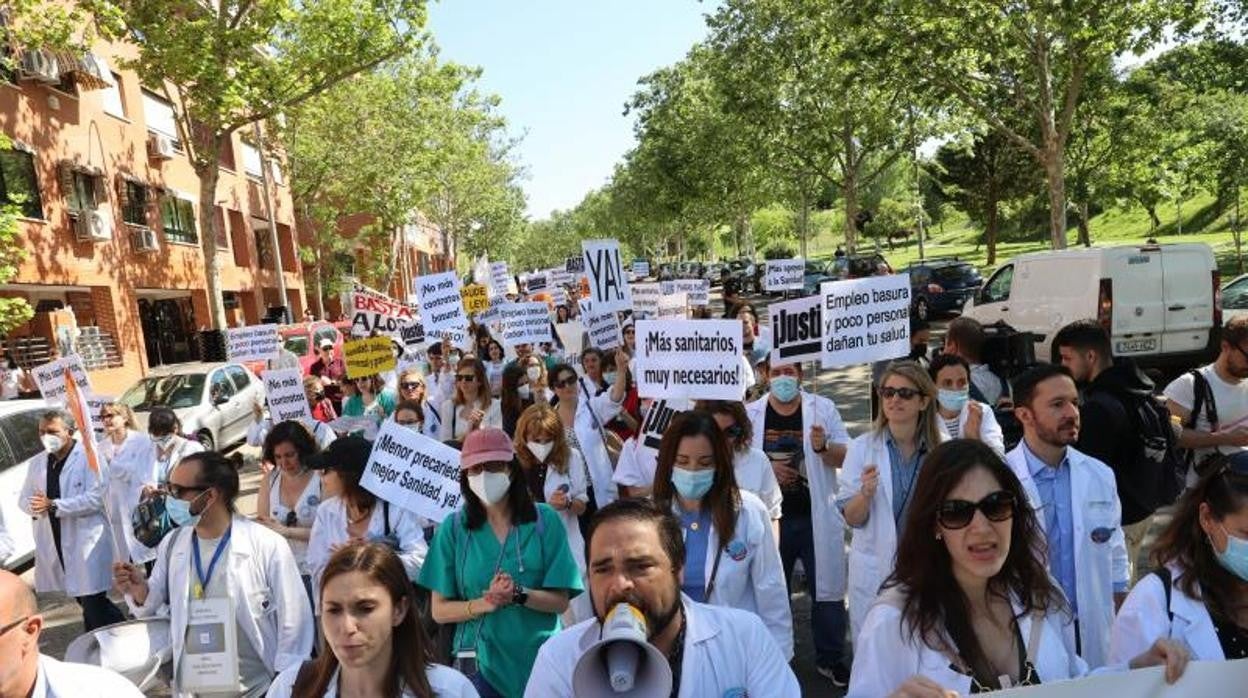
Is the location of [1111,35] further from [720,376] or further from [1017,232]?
[1017,232]

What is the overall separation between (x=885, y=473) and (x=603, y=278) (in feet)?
17.2

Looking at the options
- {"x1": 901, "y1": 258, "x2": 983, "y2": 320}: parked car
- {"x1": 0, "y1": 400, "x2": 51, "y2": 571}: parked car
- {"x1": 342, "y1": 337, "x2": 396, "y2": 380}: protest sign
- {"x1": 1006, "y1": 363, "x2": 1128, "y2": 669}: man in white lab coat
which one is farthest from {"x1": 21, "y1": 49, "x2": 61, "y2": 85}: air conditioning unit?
{"x1": 1006, "y1": 363, "x2": 1128, "y2": 669}: man in white lab coat

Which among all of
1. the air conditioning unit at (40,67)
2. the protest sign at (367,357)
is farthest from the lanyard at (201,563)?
the air conditioning unit at (40,67)

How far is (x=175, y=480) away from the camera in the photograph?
3.57 m

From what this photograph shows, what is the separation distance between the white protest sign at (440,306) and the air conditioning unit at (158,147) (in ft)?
61.6

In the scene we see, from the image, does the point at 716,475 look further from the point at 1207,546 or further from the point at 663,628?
the point at 1207,546

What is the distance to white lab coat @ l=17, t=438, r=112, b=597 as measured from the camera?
5.55m

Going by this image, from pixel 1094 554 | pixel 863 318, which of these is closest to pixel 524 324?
pixel 863 318

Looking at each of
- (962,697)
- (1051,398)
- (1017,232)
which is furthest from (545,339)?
(1017,232)

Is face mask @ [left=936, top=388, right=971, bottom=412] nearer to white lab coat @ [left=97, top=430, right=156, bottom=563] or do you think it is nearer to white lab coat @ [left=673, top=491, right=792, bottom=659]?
white lab coat @ [left=673, top=491, right=792, bottom=659]

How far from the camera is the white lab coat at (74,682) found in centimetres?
223

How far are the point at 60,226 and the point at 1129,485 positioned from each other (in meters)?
22.1

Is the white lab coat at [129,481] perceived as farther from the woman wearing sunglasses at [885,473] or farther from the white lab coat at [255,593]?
the woman wearing sunglasses at [885,473]

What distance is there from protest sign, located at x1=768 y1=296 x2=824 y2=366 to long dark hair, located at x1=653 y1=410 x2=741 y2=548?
177cm
